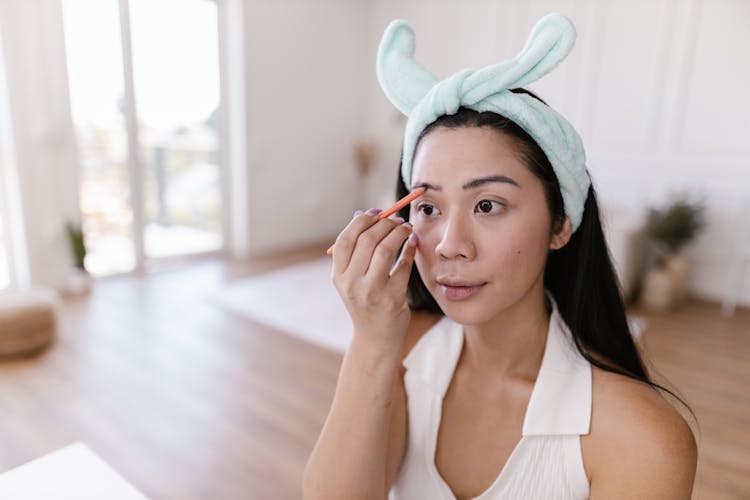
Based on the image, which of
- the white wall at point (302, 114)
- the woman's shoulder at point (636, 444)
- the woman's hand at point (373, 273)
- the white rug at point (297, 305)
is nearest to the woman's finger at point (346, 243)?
the woman's hand at point (373, 273)

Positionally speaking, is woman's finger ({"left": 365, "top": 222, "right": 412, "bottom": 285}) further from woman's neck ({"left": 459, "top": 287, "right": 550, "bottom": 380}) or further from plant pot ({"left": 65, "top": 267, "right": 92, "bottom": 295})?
plant pot ({"left": 65, "top": 267, "right": 92, "bottom": 295})

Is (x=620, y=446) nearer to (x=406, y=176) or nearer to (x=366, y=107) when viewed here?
(x=406, y=176)

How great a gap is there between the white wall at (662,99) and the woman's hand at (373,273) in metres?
3.58

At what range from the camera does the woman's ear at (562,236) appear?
87cm

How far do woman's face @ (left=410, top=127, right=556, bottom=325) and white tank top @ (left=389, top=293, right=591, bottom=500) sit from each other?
16cm

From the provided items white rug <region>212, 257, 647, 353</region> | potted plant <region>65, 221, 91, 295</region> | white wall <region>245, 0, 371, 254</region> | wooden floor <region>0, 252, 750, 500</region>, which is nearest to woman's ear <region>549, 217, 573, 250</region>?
wooden floor <region>0, 252, 750, 500</region>

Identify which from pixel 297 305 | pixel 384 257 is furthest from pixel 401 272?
pixel 297 305

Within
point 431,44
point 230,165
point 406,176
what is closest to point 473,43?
point 431,44

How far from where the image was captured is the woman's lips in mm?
796

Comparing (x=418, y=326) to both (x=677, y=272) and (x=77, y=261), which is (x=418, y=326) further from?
(x=77, y=261)

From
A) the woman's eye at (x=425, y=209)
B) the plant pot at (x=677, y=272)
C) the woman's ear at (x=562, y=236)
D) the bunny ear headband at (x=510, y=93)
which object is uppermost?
the bunny ear headband at (x=510, y=93)

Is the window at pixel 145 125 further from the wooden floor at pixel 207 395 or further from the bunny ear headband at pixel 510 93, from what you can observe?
the bunny ear headband at pixel 510 93

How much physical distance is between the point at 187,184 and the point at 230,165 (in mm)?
419

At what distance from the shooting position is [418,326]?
1079 mm
